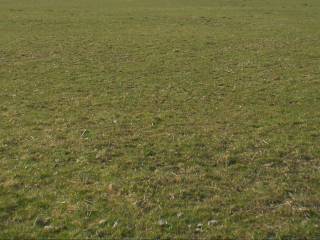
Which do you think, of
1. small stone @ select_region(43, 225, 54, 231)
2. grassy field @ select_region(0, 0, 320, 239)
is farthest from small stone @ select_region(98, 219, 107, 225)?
small stone @ select_region(43, 225, 54, 231)

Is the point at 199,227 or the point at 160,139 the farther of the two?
the point at 160,139

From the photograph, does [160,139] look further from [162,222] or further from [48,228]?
[48,228]

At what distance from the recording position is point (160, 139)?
14.8 metres

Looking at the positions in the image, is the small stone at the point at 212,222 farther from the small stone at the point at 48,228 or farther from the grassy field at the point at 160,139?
the small stone at the point at 48,228

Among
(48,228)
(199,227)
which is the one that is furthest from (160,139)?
(48,228)

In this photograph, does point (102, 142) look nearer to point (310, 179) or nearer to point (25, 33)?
point (310, 179)

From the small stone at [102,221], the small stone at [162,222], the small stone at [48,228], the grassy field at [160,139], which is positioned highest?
the small stone at [48,228]

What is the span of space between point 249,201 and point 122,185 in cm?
275

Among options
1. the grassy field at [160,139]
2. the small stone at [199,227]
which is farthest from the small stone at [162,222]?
the small stone at [199,227]

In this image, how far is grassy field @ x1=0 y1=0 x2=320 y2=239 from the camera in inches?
406

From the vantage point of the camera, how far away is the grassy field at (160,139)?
1031 cm

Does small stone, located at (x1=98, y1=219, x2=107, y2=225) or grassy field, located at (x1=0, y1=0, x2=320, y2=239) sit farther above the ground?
small stone, located at (x1=98, y1=219, x2=107, y2=225)

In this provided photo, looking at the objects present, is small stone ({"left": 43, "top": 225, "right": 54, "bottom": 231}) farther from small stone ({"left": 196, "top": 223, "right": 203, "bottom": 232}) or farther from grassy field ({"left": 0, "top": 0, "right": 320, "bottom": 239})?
small stone ({"left": 196, "top": 223, "right": 203, "bottom": 232})

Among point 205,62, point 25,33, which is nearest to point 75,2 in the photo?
point 25,33
